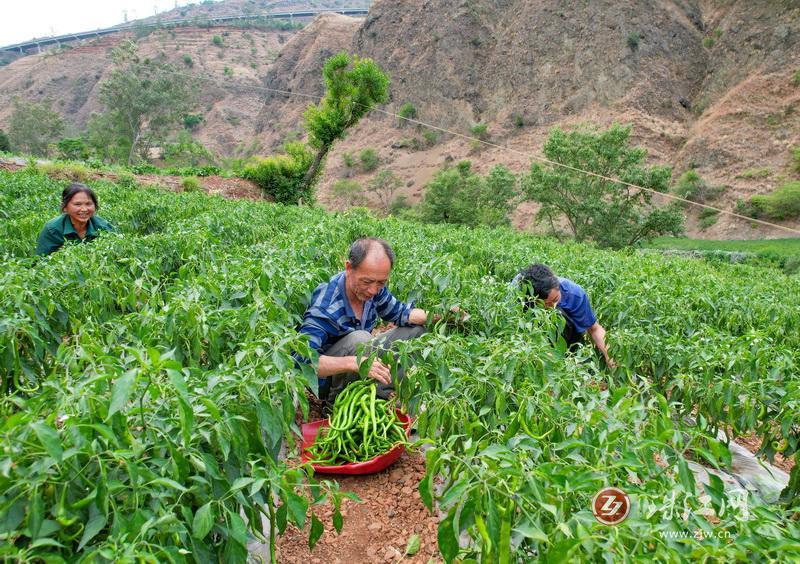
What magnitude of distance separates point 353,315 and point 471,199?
31005 mm

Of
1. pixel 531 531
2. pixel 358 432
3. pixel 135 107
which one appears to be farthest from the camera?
pixel 135 107

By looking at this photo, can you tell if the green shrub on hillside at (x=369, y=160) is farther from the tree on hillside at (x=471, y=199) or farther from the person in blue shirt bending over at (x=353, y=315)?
the person in blue shirt bending over at (x=353, y=315)

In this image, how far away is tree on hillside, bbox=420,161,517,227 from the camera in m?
32.1

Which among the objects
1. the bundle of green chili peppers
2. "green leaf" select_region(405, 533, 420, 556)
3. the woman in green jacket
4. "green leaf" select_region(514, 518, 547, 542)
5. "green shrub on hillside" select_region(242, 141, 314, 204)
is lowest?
"green shrub on hillside" select_region(242, 141, 314, 204)

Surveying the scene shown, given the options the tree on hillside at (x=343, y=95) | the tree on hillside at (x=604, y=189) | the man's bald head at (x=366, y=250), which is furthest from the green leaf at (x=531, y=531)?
the tree on hillside at (x=604, y=189)

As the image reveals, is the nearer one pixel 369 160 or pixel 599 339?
pixel 599 339

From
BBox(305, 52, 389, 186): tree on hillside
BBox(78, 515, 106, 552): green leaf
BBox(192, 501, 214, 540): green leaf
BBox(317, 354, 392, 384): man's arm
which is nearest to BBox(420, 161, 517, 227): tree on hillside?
BBox(305, 52, 389, 186): tree on hillside

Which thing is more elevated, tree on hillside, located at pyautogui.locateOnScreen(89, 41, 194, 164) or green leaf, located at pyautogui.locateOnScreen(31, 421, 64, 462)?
green leaf, located at pyautogui.locateOnScreen(31, 421, 64, 462)

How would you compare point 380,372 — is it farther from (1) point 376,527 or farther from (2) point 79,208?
(2) point 79,208

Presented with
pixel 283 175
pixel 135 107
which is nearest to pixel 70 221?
pixel 283 175

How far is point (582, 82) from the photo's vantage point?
42.1 meters

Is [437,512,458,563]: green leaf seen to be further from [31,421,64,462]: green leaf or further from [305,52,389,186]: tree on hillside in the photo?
[305,52,389,186]: tree on hillside
